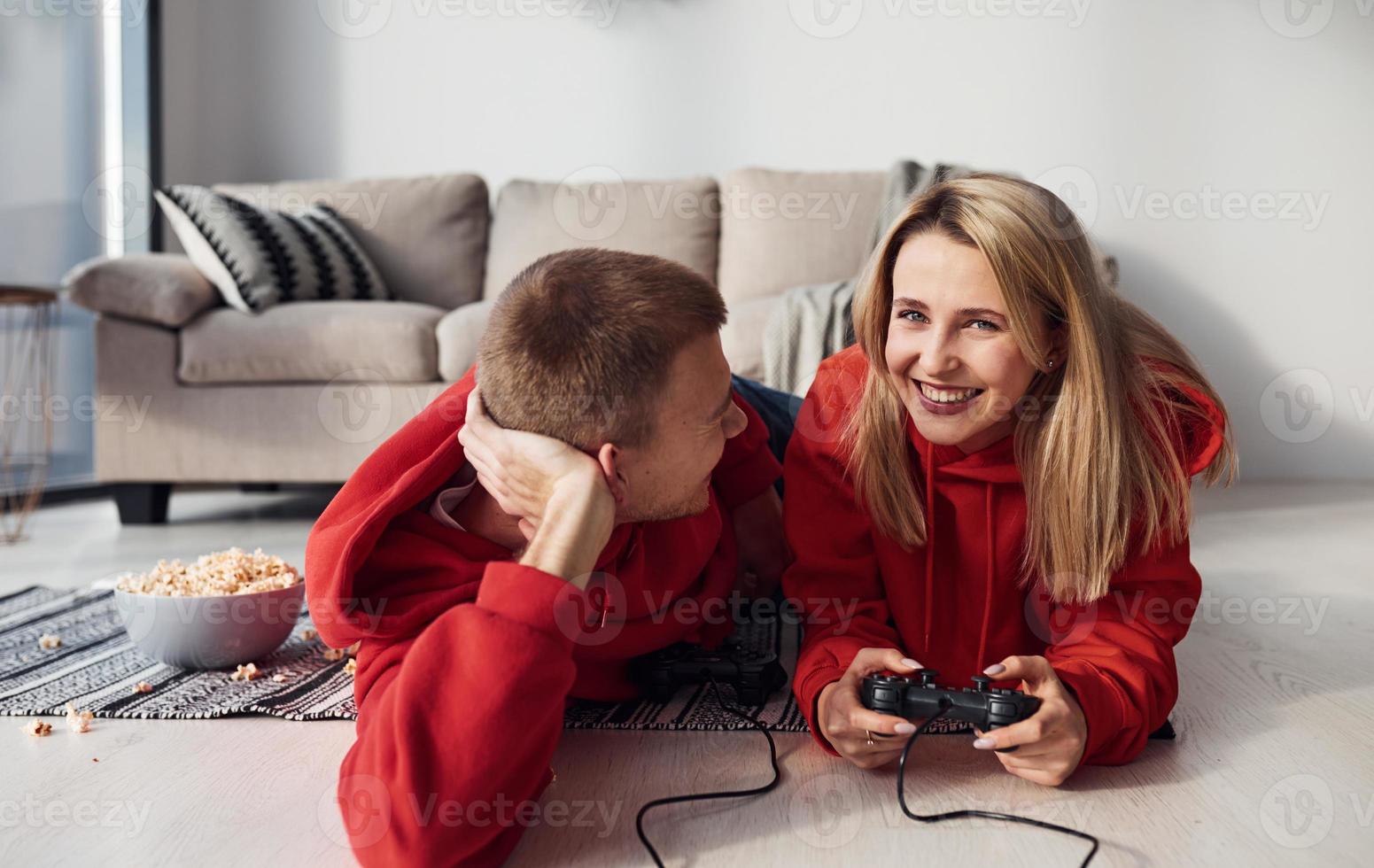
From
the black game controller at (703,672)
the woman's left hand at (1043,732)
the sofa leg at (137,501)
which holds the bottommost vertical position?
the sofa leg at (137,501)

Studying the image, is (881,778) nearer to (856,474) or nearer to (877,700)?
(877,700)

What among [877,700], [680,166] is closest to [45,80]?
[680,166]

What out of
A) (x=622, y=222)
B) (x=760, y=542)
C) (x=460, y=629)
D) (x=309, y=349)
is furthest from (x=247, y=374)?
(x=460, y=629)

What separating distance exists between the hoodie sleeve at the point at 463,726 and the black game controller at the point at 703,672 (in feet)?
1.39

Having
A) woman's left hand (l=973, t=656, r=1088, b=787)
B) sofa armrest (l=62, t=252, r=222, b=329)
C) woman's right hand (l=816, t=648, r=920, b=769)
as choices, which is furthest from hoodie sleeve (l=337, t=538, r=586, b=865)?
sofa armrest (l=62, t=252, r=222, b=329)

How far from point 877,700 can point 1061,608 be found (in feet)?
0.90

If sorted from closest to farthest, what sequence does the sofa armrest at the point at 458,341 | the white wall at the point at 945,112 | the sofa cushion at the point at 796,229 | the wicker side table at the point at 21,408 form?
the sofa armrest at the point at 458,341, the wicker side table at the point at 21,408, the sofa cushion at the point at 796,229, the white wall at the point at 945,112

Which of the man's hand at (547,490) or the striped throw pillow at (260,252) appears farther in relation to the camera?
the striped throw pillow at (260,252)

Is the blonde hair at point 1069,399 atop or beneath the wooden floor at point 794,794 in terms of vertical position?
atop

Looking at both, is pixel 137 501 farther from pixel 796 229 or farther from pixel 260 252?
pixel 796 229

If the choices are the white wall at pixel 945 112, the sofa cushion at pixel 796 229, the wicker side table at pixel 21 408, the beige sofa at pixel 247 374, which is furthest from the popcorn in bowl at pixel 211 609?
the white wall at pixel 945 112

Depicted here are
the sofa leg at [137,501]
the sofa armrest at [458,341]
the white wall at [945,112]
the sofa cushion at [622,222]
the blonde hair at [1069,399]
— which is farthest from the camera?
the white wall at [945,112]

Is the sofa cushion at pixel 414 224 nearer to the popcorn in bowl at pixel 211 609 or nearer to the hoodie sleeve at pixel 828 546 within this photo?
the popcorn in bowl at pixel 211 609

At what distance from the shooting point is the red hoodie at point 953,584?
42.0 inches
